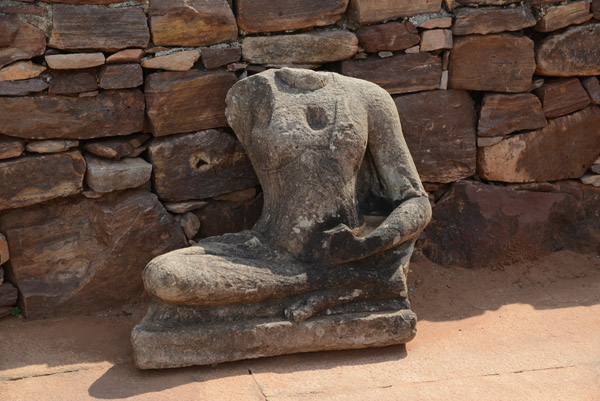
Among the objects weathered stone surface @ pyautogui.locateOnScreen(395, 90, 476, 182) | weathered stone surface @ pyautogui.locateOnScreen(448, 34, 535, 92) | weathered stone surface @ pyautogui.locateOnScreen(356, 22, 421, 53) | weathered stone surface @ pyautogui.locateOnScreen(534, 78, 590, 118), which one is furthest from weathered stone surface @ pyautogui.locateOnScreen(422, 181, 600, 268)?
weathered stone surface @ pyautogui.locateOnScreen(356, 22, 421, 53)

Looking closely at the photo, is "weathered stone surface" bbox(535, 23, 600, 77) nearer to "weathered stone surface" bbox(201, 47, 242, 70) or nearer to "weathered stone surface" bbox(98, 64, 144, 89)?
"weathered stone surface" bbox(201, 47, 242, 70)

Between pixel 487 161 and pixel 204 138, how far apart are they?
6.50 ft

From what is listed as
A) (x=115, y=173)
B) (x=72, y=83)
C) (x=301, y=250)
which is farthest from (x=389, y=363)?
(x=72, y=83)

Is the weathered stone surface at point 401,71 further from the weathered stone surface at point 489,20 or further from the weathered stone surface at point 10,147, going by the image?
the weathered stone surface at point 10,147

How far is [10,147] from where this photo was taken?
3.92 meters

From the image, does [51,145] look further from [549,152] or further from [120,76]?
[549,152]

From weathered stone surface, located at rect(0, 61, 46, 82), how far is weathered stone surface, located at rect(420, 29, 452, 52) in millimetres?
2394

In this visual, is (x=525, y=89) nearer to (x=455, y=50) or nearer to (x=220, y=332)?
(x=455, y=50)

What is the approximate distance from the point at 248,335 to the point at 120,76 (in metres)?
1.71

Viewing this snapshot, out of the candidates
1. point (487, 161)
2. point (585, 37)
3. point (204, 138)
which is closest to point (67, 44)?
point (204, 138)

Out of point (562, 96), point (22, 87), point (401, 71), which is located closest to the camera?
point (22, 87)

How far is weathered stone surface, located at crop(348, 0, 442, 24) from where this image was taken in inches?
175

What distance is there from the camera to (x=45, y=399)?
3.25 m

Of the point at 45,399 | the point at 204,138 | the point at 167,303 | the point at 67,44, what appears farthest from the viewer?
the point at 204,138
